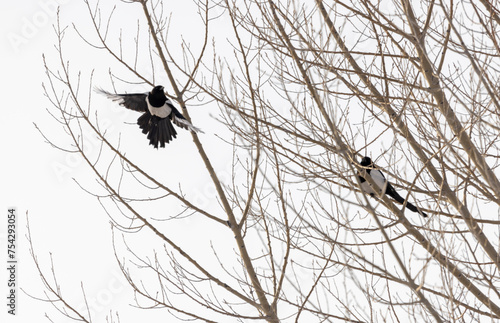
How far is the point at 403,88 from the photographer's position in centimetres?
316

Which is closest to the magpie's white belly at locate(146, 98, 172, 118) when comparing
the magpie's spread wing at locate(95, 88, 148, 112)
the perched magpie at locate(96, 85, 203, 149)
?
the perched magpie at locate(96, 85, 203, 149)

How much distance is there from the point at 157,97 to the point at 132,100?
24.5 inches

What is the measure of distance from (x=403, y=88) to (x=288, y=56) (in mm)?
693

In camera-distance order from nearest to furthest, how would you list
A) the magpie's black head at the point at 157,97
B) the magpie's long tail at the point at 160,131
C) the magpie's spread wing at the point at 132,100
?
1. the magpie's black head at the point at 157,97
2. the magpie's long tail at the point at 160,131
3. the magpie's spread wing at the point at 132,100

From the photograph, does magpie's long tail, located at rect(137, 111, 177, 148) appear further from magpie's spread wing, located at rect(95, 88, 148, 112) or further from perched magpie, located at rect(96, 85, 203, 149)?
magpie's spread wing, located at rect(95, 88, 148, 112)

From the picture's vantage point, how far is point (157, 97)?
488 cm

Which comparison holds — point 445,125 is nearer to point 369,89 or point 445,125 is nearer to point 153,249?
point 369,89

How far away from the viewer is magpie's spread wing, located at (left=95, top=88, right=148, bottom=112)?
209 inches

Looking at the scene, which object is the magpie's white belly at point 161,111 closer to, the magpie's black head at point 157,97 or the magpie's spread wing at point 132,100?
the magpie's black head at point 157,97

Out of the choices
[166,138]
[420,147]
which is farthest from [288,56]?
[166,138]

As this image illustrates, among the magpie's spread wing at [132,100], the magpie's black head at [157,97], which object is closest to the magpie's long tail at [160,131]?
the magpie's black head at [157,97]

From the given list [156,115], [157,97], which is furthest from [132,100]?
[157,97]

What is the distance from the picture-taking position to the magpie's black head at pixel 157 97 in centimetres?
480

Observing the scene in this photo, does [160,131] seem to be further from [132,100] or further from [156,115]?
[132,100]
